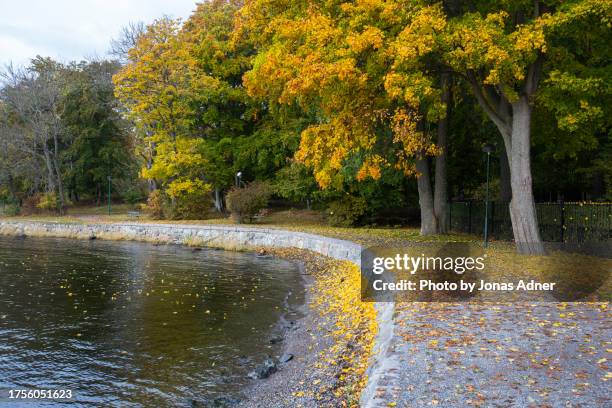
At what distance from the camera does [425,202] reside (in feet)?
66.2

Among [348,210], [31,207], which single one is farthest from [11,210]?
[348,210]

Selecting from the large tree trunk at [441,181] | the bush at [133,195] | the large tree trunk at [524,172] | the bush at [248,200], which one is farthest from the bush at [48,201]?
the large tree trunk at [524,172]

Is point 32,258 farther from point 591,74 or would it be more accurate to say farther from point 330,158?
point 591,74

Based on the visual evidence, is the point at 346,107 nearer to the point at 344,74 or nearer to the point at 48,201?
the point at 344,74

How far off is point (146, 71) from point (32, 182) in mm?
19442

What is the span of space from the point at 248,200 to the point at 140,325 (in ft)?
57.2

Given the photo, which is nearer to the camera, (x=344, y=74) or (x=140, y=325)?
(x=140, y=325)

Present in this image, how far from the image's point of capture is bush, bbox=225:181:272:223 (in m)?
27.2

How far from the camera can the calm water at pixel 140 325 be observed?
7.03 meters

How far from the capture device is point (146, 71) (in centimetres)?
3175

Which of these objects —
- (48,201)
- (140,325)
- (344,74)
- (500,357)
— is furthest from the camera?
(48,201)

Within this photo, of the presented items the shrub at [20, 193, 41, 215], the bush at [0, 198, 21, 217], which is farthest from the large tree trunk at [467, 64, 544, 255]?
the bush at [0, 198, 21, 217]

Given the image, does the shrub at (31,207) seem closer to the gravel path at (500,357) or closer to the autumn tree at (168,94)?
the autumn tree at (168,94)

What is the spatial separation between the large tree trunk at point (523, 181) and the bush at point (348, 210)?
11.0 meters
